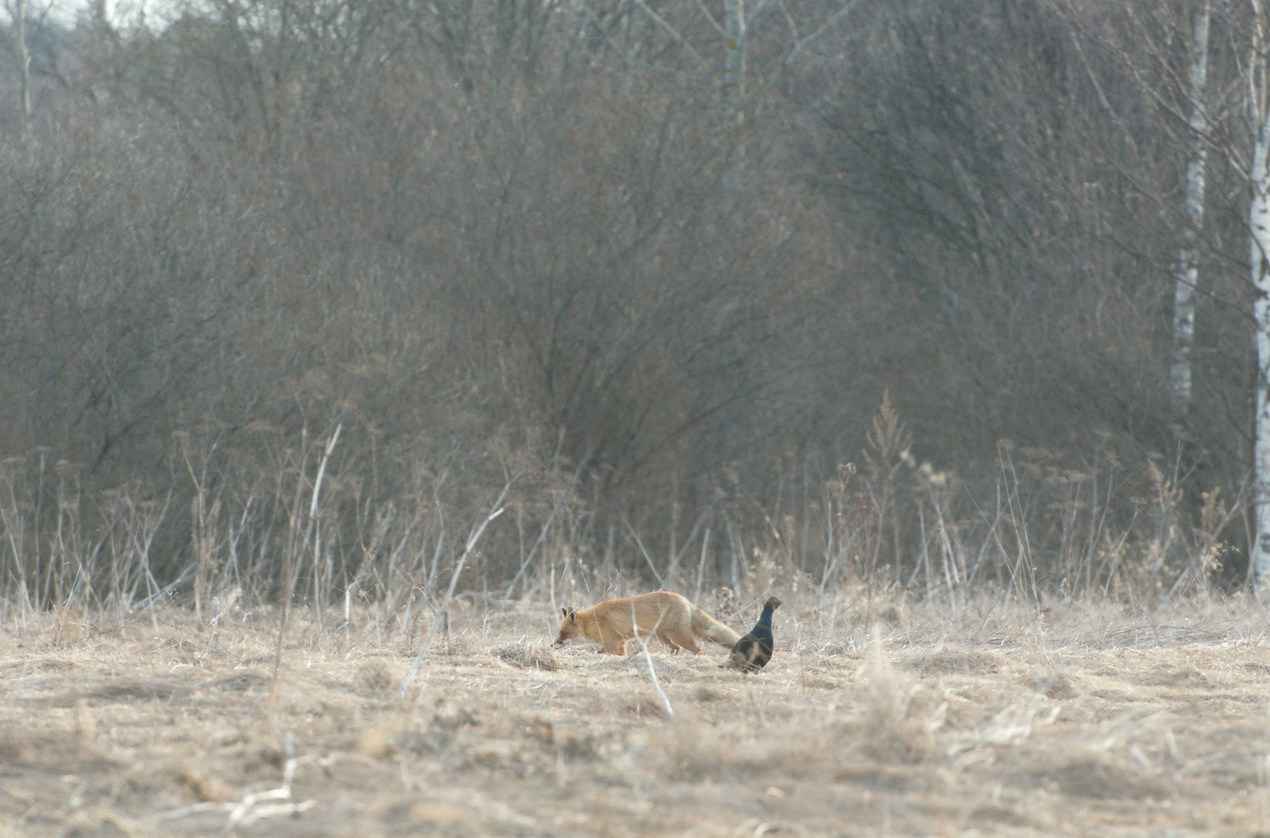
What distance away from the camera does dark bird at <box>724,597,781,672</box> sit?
5.32 metres

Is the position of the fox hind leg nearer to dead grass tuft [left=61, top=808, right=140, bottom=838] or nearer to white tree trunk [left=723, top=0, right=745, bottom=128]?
dead grass tuft [left=61, top=808, right=140, bottom=838]

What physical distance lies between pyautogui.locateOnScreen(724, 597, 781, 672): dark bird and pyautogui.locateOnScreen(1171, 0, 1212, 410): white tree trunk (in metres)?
8.65

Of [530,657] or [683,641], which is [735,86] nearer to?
[683,641]

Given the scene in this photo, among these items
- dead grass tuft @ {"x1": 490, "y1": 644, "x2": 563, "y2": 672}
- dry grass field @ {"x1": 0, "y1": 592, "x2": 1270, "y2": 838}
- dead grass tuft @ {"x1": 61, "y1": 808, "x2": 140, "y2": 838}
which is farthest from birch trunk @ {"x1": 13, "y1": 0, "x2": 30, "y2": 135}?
dead grass tuft @ {"x1": 61, "y1": 808, "x2": 140, "y2": 838}

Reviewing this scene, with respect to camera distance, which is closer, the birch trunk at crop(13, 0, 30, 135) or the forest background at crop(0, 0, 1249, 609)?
the forest background at crop(0, 0, 1249, 609)

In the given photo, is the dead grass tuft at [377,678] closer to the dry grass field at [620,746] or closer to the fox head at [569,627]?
the dry grass field at [620,746]

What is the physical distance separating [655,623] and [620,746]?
2.32m

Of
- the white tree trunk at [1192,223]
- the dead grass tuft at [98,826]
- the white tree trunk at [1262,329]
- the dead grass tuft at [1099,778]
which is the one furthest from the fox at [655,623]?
the white tree trunk at [1192,223]

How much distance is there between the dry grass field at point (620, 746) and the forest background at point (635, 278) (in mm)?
4825

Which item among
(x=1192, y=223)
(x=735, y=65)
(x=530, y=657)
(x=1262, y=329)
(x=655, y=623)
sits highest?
(x=735, y=65)

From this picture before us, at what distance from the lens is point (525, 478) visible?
1196 cm

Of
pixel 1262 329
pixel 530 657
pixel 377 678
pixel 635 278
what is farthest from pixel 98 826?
pixel 635 278

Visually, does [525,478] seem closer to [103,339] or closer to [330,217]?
[103,339]

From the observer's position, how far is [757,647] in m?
5.33
